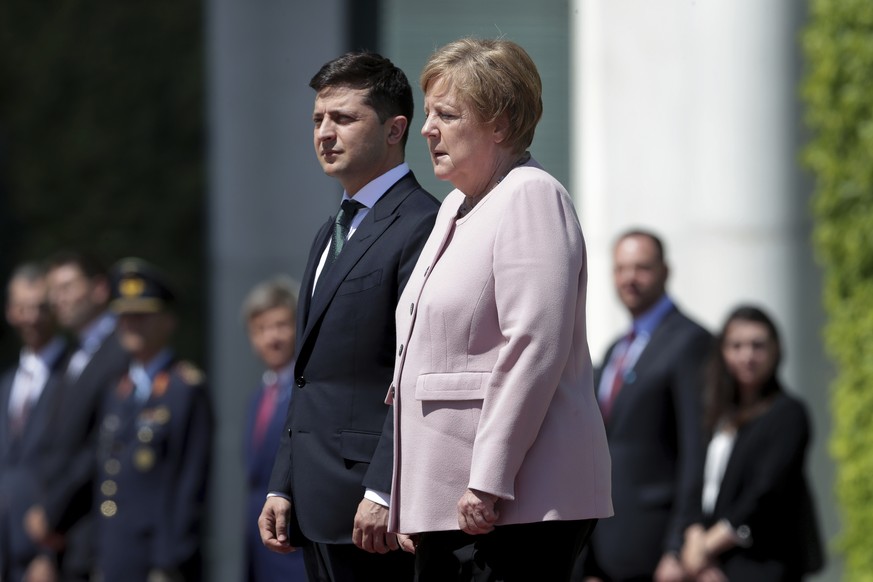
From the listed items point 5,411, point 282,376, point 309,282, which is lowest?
point 5,411

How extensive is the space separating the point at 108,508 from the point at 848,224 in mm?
3632

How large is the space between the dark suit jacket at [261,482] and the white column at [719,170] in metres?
1.88

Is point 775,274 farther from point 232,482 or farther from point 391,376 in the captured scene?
point 391,376

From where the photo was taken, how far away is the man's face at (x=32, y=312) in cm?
899

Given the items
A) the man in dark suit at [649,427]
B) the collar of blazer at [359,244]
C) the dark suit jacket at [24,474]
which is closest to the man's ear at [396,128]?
the collar of blazer at [359,244]

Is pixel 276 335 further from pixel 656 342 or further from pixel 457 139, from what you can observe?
pixel 457 139

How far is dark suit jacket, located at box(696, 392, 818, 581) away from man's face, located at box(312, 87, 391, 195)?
2760mm

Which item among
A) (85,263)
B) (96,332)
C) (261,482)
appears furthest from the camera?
(85,263)

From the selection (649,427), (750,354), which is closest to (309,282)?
(649,427)

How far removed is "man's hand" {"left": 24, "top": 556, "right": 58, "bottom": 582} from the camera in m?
8.28

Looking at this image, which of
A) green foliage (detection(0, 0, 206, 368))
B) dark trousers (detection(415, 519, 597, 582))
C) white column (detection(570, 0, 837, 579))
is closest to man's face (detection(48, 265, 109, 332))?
white column (detection(570, 0, 837, 579))

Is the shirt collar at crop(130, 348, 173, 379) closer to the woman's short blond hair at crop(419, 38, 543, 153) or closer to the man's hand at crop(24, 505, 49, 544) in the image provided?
the man's hand at crop(24, 505, 49, 544)

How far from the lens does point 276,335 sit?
696cm

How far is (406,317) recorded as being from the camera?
356 centimetres
